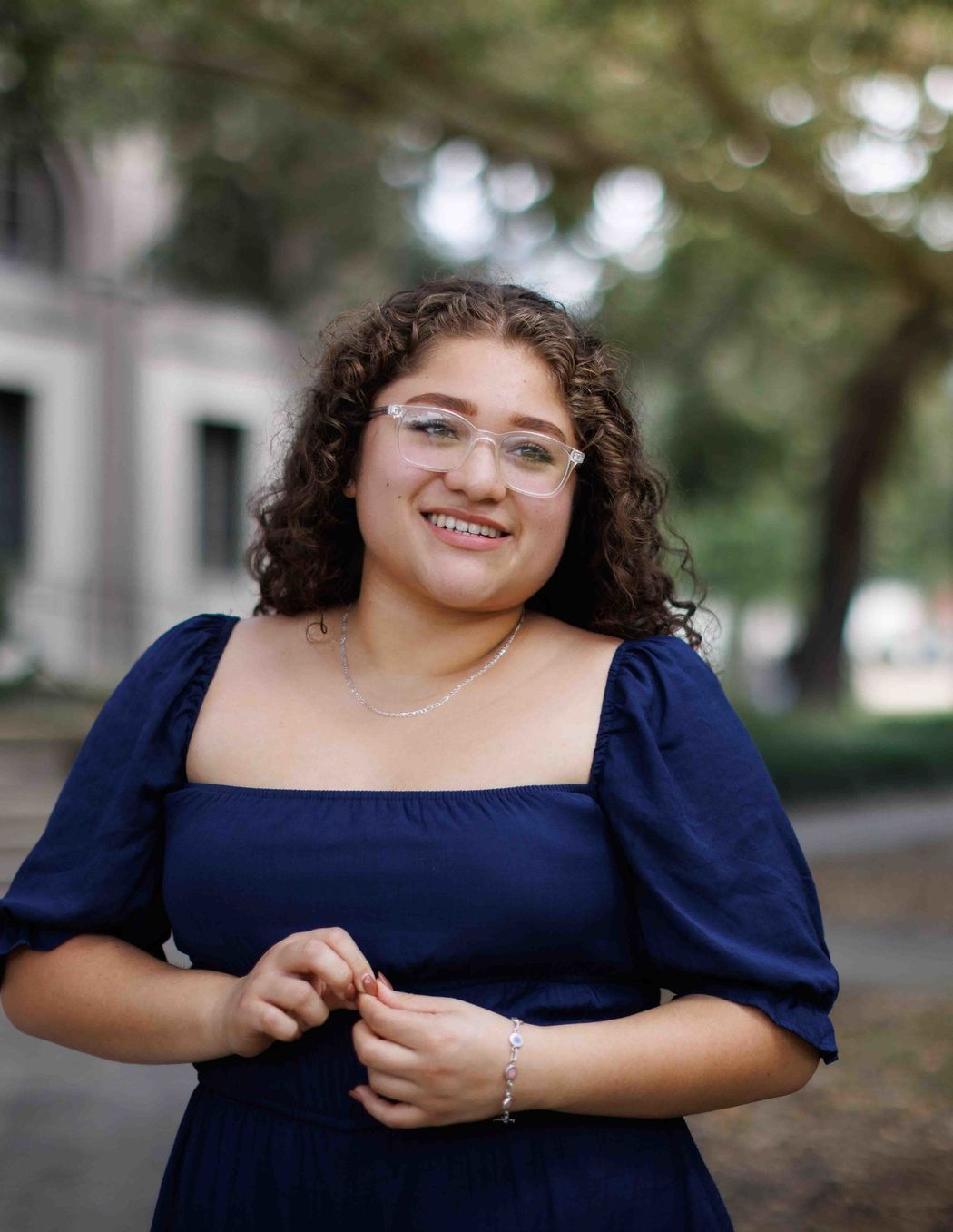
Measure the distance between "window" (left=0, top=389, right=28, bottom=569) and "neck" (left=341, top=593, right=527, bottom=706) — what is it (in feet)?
48.4

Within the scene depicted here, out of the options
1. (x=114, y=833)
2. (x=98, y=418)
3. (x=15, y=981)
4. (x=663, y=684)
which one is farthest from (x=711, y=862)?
(x=98, y=418)

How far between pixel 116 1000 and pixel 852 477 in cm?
1299

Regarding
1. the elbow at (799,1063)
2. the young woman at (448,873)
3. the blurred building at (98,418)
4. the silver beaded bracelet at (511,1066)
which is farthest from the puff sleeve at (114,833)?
the blurred building at (98,418)

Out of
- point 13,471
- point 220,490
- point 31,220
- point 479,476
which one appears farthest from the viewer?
point 220,490

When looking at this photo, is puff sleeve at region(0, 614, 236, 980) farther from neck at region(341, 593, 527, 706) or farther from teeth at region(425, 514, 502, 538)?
teeth at region(425, 514, 502, 538)

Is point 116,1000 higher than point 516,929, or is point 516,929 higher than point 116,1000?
point 516,929

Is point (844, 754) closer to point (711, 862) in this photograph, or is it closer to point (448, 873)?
point (711, 862)

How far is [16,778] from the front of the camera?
11.1m

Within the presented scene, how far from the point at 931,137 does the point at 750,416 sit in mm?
6018

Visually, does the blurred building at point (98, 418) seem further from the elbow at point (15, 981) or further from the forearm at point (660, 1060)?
the forearm at point (660, 1060)

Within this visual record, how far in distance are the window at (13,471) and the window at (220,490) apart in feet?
8.02

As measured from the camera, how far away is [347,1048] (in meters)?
1.71

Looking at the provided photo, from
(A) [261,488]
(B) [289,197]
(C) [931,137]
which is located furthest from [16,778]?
(A) [261,488]

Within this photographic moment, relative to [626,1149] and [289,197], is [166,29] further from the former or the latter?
[626,1149]
